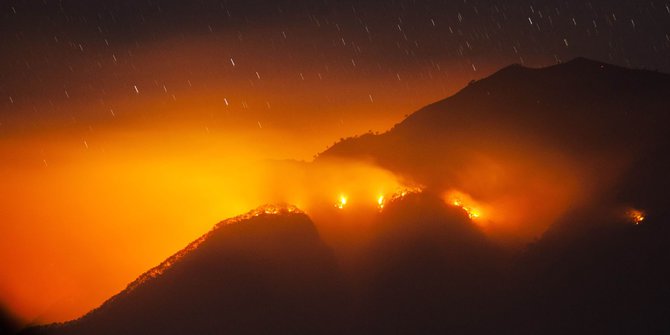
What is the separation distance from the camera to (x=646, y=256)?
117 ft

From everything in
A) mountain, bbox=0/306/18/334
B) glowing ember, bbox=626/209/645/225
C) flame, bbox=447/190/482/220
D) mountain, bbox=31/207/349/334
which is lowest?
glowing ember, bbox=626/209/645/225

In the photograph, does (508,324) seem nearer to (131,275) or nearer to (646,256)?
(646,256)

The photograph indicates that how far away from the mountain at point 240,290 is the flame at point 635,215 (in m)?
19.2

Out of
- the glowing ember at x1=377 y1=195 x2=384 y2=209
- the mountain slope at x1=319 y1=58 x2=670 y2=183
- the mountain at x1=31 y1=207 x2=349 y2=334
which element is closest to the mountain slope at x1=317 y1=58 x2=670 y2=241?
the mountain slope at x1=319 y1=58 x2=670 y2=183

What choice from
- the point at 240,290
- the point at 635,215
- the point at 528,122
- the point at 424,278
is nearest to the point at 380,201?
the point at 424,278

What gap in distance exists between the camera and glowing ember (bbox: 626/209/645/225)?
3903cm

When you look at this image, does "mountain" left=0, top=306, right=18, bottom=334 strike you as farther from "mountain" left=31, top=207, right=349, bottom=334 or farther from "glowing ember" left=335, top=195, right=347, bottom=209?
"glowing ember" left=335, top=195, right=347, bottom=209

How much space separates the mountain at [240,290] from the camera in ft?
116

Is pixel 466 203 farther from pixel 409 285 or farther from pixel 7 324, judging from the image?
pixel 7 324

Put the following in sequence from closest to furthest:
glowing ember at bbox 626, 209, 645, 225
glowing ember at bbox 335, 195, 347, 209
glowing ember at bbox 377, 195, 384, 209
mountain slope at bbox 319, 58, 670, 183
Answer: glowing ember at bbox 626, 209, 645, 225, glowing ember at bbox 377, 195, 384, 209, glowing ember at bbox 335, 195, 347, 209, mountain slope at bbox 319, 58, 670, 183

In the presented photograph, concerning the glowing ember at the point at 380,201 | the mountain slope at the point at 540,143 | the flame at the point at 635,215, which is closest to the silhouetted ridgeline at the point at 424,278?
the flame at the point at 635,215

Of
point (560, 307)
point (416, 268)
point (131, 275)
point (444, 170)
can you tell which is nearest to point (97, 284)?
point (131, 275)

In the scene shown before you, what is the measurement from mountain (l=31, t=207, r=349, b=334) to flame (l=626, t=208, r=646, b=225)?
19.2 m

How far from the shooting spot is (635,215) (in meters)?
39.8
